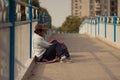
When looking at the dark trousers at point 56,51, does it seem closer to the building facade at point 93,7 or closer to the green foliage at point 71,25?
the green foliage at point 71,25

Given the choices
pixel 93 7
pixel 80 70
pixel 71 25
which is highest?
pixel 93 7

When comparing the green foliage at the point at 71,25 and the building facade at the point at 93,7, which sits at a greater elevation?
the building facade at the point at 93,7

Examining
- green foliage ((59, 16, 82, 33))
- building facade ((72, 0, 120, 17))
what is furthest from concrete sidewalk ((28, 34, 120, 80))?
building facade ((72, 0, 120, 17))

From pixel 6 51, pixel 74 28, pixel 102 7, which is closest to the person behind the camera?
pixel 6 51

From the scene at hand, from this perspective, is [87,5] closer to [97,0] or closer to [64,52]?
[97,0]

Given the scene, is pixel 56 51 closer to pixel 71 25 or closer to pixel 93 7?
pixel 71 25

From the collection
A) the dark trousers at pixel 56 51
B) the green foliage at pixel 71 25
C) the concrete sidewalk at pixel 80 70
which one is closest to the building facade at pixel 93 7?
the green foliage at pixel 71 25

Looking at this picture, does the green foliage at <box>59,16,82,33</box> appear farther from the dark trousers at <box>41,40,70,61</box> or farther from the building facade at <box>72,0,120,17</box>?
the dark trousers at <box>41,40,70,61</box>

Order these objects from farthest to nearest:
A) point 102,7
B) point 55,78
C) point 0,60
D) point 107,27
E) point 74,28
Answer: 1. point 102,7
2. point 74,28
3. point 107,27
4. point 55,78
5. point 0,60

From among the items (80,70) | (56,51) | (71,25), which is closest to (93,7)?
(71,25)

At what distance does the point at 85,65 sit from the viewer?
12.3 m

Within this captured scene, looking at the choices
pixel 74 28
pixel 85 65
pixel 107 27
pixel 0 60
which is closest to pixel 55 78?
pixel 85 65

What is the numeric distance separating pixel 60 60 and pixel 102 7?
12267 cm

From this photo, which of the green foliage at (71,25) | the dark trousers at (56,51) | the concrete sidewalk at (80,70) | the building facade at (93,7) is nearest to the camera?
the concrete sidewalk at (80,70)
